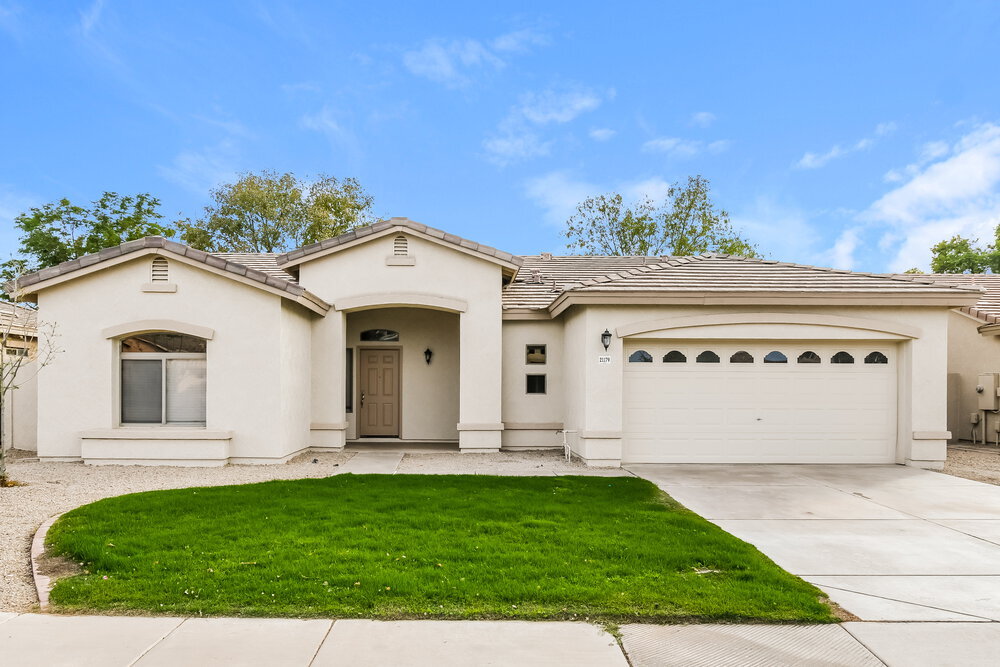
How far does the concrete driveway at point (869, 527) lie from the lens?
179 inches

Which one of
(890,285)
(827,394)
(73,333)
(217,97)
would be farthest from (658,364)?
(217,97)

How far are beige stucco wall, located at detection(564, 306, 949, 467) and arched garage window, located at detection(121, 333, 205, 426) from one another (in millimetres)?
7003

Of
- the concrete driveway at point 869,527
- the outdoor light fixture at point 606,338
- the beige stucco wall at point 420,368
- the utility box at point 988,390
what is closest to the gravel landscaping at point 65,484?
the beige stucco wall at point 420,368

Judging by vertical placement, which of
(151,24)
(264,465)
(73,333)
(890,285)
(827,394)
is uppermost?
(151,24)

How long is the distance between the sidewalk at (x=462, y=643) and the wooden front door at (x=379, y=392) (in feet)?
33.8

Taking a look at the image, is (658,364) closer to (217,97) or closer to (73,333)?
(73,333)

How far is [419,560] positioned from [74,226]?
27.8m

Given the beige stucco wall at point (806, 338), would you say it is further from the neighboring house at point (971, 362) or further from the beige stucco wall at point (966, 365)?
the beige stucco wall at point (966, 365)

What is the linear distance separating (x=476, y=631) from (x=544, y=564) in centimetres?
126

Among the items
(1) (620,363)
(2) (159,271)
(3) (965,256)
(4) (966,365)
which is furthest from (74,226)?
(3) (965,256)

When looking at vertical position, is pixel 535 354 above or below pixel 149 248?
below

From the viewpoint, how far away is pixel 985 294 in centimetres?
1350

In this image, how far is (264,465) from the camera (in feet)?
34.8

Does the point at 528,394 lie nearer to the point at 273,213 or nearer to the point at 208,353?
the point at 208,353
